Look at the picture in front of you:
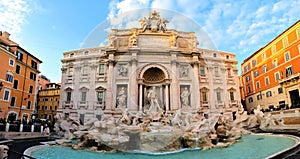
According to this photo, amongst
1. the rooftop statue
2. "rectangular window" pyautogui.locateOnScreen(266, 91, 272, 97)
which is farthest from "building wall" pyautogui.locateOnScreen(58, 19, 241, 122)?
"rectangular window" pyautogui.locateOnScreen(266, 91, 272, 97)

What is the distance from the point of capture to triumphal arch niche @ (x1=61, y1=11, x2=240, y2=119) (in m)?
21.5

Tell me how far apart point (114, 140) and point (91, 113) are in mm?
12197

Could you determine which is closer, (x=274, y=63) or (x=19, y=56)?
(x=19, y=56)

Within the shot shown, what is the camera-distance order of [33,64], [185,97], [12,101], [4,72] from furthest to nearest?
[33,64], [12,101], [185,97], [4,72]

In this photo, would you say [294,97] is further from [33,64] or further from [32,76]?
[33,64]

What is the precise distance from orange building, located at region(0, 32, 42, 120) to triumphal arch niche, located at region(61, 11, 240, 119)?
533cm

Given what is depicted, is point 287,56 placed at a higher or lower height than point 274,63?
higher

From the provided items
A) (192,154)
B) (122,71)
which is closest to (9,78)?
(122,71)

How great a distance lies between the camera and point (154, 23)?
24406 millimetres

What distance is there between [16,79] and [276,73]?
34.5 meters

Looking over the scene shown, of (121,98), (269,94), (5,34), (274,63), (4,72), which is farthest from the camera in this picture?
(269,94)

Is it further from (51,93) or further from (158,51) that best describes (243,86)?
(51,93)

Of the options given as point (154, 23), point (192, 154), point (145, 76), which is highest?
point (154, 23)

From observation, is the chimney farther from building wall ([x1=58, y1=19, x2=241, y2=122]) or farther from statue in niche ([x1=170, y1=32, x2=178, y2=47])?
statue in niche ([x1=170, y1=32, x2=178, y2=47])
